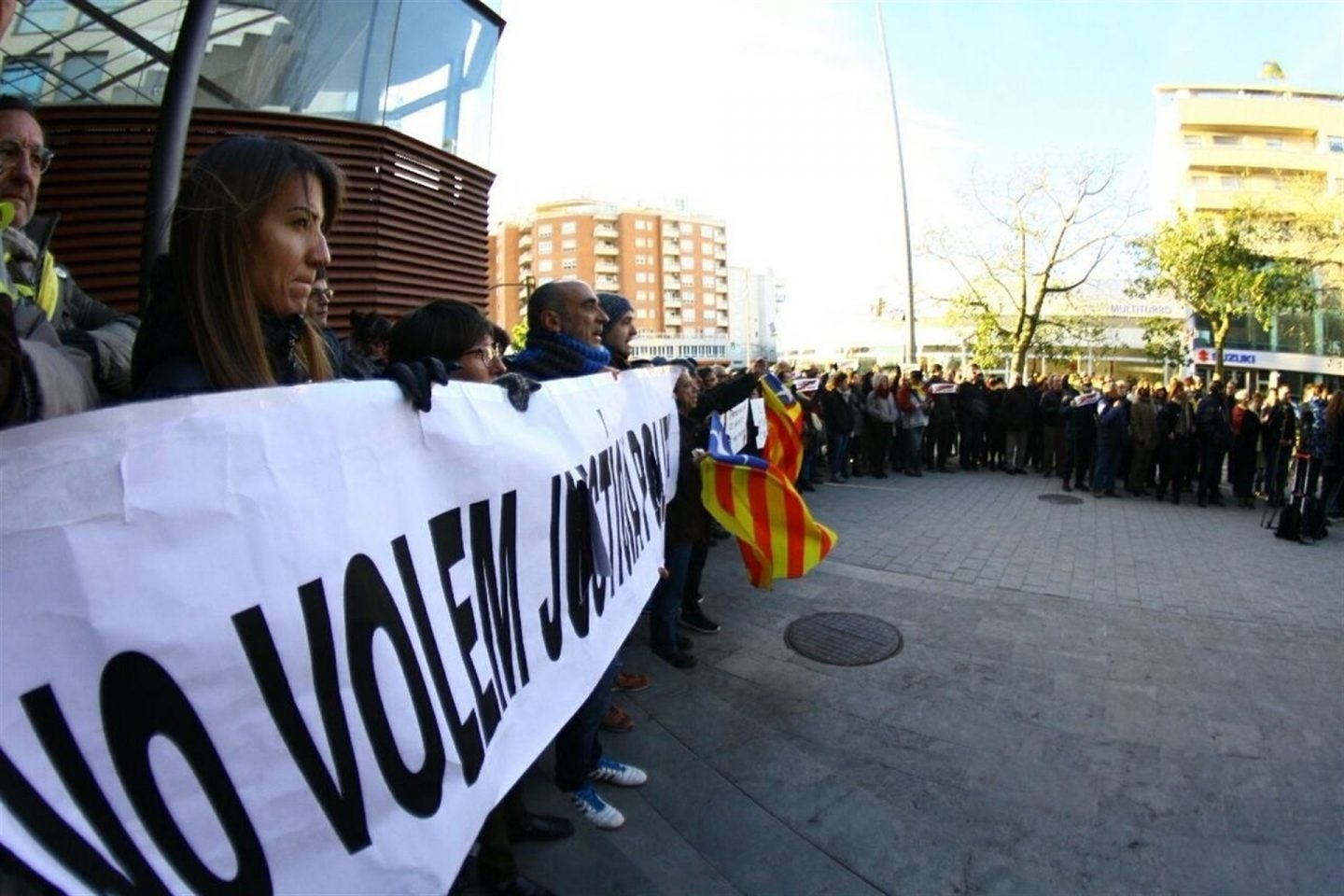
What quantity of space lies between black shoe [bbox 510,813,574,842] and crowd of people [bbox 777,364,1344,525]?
337 inches

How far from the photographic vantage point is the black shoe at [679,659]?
14.2 ft

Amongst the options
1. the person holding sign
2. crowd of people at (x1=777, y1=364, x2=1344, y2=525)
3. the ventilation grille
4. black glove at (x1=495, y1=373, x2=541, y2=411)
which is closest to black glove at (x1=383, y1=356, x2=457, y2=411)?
the person holding sign

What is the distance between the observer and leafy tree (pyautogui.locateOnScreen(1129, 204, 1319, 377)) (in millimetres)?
22312

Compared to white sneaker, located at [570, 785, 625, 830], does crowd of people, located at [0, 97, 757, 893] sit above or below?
above

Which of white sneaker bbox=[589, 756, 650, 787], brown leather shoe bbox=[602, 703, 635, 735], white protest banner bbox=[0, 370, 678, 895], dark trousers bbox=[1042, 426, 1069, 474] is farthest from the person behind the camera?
dark trousers bbox=[1042, 426, 1069, 474]

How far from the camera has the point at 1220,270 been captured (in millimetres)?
22266

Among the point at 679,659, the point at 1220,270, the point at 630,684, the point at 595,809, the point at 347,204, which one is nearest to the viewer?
the point at 595,809

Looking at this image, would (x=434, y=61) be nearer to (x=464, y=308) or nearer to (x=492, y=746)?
(x=464, y=308)

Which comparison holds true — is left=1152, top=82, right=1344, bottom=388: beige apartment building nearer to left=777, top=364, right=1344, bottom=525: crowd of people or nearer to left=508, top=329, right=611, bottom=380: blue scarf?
left=777, top=364, right=1344, bottom=525: crowd of people

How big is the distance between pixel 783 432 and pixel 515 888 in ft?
12.1

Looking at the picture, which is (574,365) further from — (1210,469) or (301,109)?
(1210,469)

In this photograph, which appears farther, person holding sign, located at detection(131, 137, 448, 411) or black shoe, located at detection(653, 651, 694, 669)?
black shoe, located at detection(653, 651, 694, 669)

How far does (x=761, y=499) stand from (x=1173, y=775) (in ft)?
7.62

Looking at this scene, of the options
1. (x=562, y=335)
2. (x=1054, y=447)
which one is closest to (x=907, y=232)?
(x=1054, y=447)
